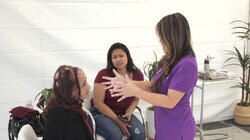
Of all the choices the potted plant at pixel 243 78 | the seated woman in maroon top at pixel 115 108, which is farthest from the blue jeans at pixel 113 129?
the potted plant at pixel 243 78

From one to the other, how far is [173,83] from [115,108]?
105 cm

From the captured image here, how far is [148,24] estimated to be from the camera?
10.1 feet

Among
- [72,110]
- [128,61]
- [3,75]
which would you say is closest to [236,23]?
[128,61]

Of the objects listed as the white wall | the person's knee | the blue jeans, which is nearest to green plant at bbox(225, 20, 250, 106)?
the white wall

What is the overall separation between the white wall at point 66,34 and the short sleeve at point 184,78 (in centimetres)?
165

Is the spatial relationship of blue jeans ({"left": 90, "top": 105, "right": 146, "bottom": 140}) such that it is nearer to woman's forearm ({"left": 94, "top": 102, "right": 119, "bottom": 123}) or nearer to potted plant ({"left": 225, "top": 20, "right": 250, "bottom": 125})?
woman's forearm ({"left": 94, "top": 102, "right": 119, "bottom": 123})

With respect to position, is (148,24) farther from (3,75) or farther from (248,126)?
(248,126)

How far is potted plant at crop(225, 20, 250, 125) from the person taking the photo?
3281mm

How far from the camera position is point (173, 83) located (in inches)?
57.1

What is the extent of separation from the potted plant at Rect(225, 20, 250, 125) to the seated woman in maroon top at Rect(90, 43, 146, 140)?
5.55 feet

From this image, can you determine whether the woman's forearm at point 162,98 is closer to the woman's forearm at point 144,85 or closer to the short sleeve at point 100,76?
the woman's forearm at point 144,85

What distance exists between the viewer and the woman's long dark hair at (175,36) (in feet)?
4.75

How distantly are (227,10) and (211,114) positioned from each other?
1.55 metres

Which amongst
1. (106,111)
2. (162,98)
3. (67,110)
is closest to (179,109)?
(162,98)
